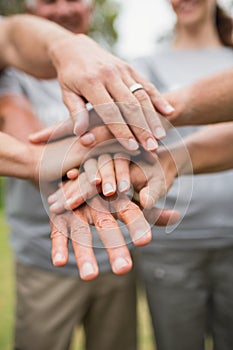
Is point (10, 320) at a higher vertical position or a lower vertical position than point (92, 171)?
lower

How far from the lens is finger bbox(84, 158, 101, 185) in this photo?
127 centimetres

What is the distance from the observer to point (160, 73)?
2.04 metres

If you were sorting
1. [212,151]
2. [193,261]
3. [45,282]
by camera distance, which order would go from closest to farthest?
[212,151], [193,261], [45,282]

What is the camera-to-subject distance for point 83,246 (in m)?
1.14

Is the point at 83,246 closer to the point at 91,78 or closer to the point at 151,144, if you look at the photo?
the point at 151,144

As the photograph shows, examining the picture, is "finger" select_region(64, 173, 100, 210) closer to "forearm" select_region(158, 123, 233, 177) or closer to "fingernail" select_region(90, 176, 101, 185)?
"fingernail" select_region(90, 176, 101, 185)

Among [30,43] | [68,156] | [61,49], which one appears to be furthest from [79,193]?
[30,43]

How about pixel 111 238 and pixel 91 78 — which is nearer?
pixel 111 238

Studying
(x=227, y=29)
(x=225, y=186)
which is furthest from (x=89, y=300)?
(x=227, y=29)

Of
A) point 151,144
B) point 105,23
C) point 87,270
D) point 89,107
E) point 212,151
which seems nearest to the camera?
point 87,270

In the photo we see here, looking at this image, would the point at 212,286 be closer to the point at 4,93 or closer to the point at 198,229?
the point at 198,229

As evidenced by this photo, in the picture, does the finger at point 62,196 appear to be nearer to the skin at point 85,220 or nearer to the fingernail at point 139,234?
the skin at point 85,220

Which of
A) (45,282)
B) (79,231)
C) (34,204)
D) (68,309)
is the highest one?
(79,231)

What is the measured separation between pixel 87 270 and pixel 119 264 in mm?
71
